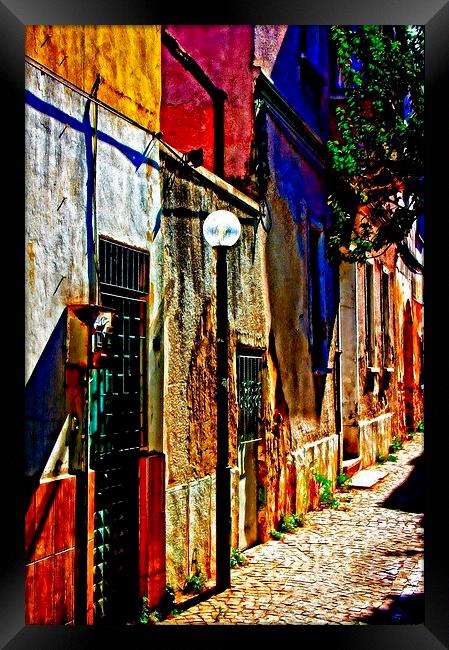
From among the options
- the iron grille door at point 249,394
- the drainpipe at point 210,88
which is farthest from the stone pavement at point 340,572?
the drainpipe at point 210,88

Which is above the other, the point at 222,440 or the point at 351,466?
the point at 222,440

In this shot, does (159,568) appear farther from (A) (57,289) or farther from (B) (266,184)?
(B) (266,184)

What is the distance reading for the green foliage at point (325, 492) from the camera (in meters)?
8.14

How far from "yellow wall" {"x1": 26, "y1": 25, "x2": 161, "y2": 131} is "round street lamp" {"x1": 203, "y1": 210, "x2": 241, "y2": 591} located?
79cm

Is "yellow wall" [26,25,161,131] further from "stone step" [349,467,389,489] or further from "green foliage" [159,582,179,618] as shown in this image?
"stone step" [349,467,389,489]

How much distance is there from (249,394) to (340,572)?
1603 millimetres

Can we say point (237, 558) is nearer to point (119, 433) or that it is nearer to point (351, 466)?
point (119, 433)

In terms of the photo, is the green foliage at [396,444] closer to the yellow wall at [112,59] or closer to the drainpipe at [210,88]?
the drainpipe at [210,88]

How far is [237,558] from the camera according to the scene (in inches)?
250

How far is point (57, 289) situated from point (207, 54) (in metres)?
2.76

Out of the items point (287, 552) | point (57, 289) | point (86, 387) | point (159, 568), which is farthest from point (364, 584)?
point (57, 289)

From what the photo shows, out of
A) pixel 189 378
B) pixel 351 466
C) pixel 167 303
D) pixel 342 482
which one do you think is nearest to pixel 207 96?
pixel 167 303

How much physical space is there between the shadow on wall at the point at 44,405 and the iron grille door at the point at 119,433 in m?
0.33

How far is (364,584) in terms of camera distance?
237 inches
